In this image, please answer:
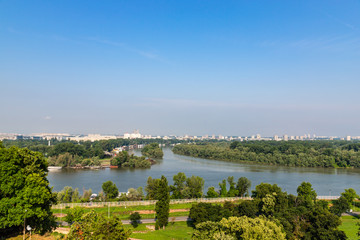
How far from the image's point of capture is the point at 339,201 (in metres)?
19.3

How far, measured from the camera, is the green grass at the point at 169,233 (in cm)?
1334

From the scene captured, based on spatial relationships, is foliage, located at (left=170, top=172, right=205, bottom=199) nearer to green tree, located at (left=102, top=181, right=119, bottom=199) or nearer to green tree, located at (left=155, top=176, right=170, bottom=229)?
green tree, located at (left=102, top=181, right=119, bottom=199)

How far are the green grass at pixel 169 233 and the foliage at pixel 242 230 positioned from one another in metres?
3.54

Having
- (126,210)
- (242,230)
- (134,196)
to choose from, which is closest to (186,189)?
(134,196)

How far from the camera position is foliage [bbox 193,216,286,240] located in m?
9.30

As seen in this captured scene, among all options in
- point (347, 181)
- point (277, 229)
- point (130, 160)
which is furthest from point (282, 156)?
point (277, 229)

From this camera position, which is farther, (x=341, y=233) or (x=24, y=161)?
(x=341, y=233)

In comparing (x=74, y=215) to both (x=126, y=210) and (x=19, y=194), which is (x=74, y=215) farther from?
(x=19, y=194)

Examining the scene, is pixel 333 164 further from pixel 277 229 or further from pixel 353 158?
pixel 277 229

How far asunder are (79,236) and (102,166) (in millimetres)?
40640

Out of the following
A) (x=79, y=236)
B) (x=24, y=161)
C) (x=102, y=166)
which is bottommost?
(x=102, y=166)

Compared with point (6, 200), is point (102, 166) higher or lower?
lower

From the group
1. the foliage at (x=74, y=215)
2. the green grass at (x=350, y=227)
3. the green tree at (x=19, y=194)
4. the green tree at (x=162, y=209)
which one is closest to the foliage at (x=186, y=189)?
the green tree at (x=162, y=209)

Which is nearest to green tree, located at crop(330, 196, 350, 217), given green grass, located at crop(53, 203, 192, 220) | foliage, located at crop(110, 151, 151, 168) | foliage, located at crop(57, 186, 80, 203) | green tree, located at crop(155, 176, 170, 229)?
green grass, located at crop(53, 203, 192, 220)
